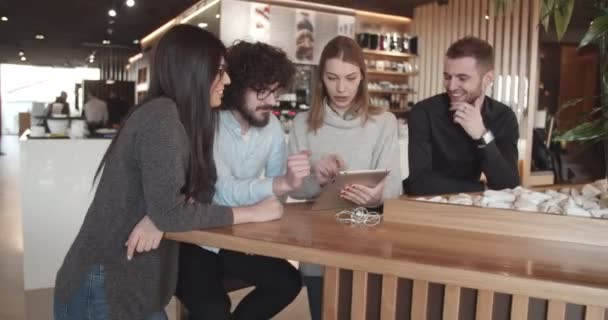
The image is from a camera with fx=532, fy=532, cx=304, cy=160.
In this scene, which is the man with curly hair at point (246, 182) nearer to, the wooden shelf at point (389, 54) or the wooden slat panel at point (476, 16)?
the wooden shelf at point (389, 54)

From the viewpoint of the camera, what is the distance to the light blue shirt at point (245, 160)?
1749mm

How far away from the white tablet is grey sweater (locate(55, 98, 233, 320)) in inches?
16.0

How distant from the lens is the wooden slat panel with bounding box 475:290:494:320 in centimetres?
113

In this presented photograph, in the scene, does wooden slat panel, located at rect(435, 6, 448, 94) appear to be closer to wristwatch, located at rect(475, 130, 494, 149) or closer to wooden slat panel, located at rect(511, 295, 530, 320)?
wristwatch, located at rect(475, 130, 494, 149)

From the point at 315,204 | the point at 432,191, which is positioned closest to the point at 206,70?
the point at 315,204

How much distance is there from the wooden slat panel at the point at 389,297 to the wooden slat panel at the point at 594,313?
1.28 ft

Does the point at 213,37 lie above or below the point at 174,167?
above

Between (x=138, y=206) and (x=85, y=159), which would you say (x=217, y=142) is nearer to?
(x=138, y=206)

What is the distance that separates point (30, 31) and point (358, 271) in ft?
43.2

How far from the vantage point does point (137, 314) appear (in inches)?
56.4

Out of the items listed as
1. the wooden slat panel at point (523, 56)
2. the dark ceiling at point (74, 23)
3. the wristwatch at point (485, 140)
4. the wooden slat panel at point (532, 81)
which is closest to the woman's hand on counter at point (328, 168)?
the wristwatch at point (485, 140)

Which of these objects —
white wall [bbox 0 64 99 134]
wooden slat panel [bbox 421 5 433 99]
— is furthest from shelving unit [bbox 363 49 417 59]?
white wall [bbox 0 64 99 134]

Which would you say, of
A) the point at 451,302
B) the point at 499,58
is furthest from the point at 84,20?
the point at 451,302

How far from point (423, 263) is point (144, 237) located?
706mm
